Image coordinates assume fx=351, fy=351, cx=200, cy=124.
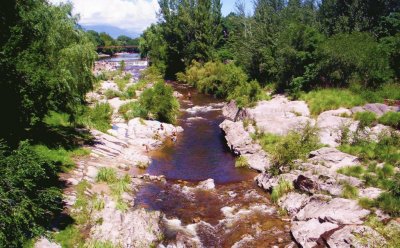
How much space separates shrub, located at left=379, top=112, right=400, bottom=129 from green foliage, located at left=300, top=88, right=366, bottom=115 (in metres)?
5.04

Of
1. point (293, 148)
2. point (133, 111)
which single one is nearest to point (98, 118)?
point (133, 111)

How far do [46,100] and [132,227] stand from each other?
327 inches

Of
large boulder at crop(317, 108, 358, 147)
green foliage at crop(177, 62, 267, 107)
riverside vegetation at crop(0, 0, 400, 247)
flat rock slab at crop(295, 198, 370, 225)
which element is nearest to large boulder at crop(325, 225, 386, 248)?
riverside vegetation at crop(0, 0, 400, 247)

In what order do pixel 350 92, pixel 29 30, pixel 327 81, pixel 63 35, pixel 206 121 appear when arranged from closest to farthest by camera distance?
pixel 29 30, pixel 63 35, pixel 350 92, pixel 327 81, pixel 206 121

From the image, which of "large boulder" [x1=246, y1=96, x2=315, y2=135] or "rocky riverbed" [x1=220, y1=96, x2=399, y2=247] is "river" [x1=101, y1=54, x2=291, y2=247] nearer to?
"rocky riverbed" [x1=220, y1=96, x2=399, y2=247]

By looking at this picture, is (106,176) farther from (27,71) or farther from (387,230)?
(387,230)

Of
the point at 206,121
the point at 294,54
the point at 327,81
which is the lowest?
the point at 206,121

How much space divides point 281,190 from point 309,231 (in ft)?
16.3

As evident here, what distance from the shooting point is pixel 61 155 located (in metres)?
23.7

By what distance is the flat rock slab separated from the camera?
16.3 meters

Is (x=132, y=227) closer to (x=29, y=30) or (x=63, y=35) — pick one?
(x=29, y=30)

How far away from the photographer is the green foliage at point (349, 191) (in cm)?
1822

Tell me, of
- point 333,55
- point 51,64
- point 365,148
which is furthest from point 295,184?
point 333,55

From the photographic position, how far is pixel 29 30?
18.1 meters
